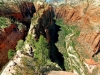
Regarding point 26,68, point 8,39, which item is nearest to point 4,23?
point 8,39

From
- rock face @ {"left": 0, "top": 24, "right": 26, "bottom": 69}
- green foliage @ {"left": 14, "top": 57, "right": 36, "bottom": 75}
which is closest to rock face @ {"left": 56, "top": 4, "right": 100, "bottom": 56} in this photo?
rock face @ {"left": 0, "top": 24, "right": 26, "bottom": 69}

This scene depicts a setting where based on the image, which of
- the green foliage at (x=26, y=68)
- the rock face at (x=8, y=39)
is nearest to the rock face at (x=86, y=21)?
the rock face at (x=8, y=39)

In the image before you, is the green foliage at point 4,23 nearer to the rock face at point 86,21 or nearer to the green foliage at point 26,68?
the green foliage at point 26,68

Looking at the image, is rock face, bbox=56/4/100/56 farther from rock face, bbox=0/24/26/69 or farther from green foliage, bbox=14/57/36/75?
green foliage, bbox=14/57/36/75

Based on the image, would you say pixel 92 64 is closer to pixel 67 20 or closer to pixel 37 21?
pixel 37 21

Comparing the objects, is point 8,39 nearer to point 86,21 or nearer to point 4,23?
point 4,23
